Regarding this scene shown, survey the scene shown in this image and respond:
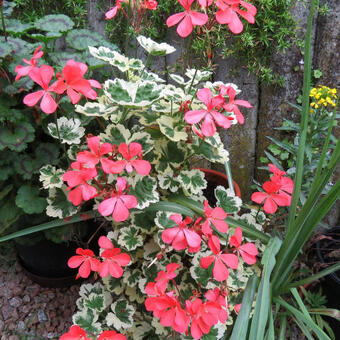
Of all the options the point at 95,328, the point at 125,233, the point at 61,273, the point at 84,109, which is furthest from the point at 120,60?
the point at 61,273

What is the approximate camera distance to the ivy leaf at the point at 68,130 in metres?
1.12

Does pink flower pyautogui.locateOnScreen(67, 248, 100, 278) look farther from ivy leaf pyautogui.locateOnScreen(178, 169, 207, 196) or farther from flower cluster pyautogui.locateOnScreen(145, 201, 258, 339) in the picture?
ivy leaf pyautogui.locateOnScreen(178, 169, 207, 196)

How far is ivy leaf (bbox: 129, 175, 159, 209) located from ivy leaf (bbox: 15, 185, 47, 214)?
364 millimetres

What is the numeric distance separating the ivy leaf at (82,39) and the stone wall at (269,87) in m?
0.35

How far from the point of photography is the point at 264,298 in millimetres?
978

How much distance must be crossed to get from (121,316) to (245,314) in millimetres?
422

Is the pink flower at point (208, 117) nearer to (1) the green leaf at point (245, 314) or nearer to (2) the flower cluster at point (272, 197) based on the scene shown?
(2) the flower cluster at point (272, 197)

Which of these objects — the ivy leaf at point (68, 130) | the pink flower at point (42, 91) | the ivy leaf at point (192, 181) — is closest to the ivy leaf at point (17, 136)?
the ivy leaf at point (68, 130)

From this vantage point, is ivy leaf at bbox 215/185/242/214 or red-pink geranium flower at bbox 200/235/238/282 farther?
ivy leaf at bbox 215/185/242/214

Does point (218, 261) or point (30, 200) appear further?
point (30, 200)

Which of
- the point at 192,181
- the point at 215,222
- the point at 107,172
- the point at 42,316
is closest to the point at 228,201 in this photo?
the point at 192,181

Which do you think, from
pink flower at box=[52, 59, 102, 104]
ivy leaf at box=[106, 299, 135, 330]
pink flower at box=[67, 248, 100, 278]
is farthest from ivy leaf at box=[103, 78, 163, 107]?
ivy leaf at box=[106, 299, 135, 330]

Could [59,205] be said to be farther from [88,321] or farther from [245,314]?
[245,314]

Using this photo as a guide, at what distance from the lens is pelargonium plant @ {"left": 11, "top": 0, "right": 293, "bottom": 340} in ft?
2.93
